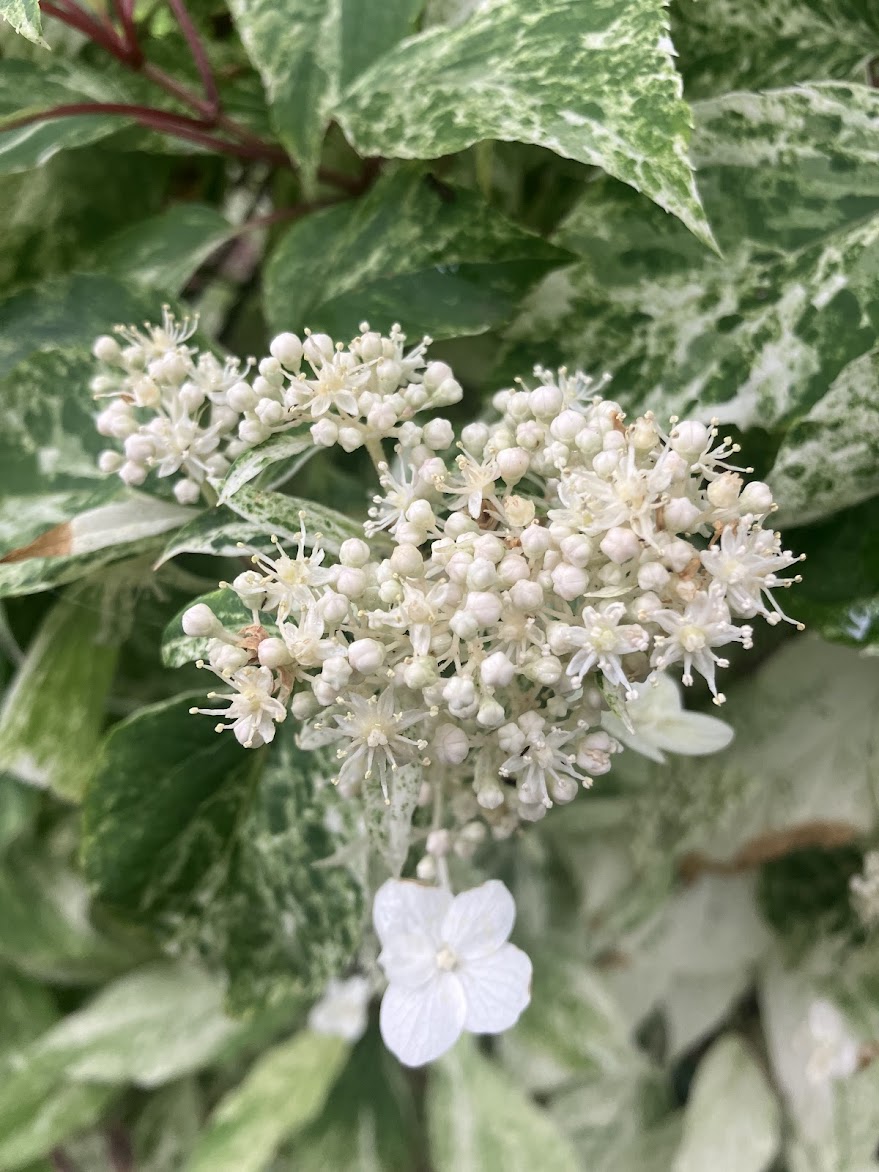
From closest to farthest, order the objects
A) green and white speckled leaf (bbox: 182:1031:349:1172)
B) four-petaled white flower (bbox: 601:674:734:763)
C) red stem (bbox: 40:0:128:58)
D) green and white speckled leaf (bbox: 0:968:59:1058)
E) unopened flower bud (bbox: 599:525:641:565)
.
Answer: unopened flower bud (bbox: 599:525:641:565) → four-petaled white flower (bbox: 601:674:734:763) → red stem (bbox: 40:0:128:58) → green and white speckled leaf (bbox: 182:1031:349:1172) → green and white speckled leaf (bbox: 0:968:59:1058)

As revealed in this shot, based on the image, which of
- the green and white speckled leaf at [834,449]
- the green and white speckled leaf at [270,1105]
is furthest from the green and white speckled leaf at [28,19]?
the green and white speckled leaf at [270,1105]

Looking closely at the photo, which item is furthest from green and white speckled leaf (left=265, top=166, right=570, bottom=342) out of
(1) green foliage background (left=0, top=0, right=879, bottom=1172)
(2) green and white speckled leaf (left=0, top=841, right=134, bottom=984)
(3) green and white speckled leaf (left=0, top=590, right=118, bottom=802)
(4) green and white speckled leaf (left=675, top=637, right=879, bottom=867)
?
(2) green and white speckled leaf (left=0, top=841, right=134, bottom=984)

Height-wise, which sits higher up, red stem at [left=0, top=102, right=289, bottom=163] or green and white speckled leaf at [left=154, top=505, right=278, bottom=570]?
red stem at [left=0, top=102, right=289, bottom=163]

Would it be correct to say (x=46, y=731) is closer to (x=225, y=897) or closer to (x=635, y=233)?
(x=225, y=897)

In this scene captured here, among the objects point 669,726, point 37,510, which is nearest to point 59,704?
point 37,510

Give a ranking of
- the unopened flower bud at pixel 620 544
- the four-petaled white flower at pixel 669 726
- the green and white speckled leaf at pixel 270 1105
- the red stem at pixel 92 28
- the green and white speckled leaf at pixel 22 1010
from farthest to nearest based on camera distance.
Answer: the green and white speckled leaf at pixel 22 1010
the green and white speckled leaf at pixel 270 1105
the red stem at pixel 92 28
the four-petaled white flower at pixel 669 726
the unopened flower bud at pixel 620 544

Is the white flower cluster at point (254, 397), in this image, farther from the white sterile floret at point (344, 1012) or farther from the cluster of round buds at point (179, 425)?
the white sterile floret at point (344, 1012)

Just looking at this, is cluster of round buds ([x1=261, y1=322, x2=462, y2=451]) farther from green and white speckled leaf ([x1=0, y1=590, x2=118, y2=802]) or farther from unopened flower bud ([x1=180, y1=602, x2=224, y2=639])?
green and white speckled leaf ([x1=0, y1=590, x2=118, y2=802])
